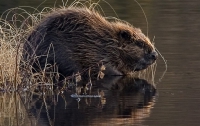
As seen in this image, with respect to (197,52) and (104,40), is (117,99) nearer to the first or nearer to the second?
(104,40)

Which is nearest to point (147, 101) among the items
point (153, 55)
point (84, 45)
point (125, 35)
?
point (84, 45)

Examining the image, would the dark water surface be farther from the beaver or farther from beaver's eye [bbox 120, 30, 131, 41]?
beaver's eye [bbox 120, 30, 131, 41]

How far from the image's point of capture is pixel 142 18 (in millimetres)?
17062

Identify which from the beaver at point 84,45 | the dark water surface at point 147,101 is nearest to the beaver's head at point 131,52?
the beaver at point 84,45

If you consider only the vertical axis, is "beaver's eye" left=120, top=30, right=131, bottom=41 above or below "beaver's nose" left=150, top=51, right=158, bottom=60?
above

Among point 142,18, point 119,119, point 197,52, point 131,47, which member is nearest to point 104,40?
point 131,47

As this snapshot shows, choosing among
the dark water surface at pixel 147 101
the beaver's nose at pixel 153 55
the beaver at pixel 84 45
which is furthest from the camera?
the beaver's nose at pixel 153 55

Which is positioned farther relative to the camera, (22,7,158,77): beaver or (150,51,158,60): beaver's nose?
(150,51,158,60): beaver's nose

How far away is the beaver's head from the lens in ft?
35.1

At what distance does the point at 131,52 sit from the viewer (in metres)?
10.8

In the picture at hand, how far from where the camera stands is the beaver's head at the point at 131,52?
10.7m

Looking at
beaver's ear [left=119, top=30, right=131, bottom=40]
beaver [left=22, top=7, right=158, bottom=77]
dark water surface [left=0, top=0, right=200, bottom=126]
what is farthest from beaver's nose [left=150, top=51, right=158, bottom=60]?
beaver's ear [left=119, top=30, right=131, bottom=40]

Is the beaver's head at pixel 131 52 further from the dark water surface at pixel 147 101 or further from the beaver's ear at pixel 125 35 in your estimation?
the dark water surface at pixel 147 101

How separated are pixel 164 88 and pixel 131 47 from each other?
161cm
